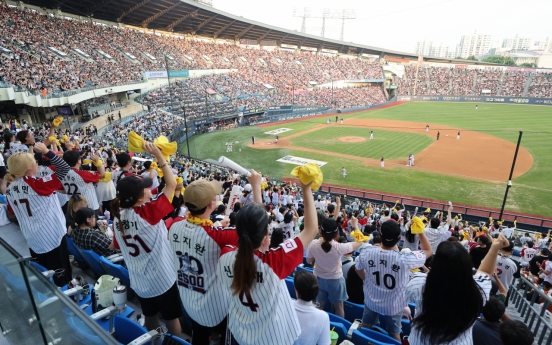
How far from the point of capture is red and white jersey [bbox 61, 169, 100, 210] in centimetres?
511

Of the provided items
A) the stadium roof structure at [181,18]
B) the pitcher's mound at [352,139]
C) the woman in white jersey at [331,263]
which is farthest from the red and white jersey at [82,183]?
the stadium roof structure at [181,18]

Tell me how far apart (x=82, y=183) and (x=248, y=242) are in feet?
15.0

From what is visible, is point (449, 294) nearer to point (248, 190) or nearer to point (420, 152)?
point (248, 190)

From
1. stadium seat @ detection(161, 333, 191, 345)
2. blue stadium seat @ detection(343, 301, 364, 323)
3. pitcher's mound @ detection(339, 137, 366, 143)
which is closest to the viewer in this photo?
stadium seat @ detection(161, 333, 191, 345)

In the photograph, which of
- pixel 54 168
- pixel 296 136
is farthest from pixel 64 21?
pixel 54 168

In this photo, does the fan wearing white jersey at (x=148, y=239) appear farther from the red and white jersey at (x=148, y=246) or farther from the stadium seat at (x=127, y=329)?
the stadium seat at (x=127, y=329)

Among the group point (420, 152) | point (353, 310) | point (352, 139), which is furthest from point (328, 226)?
point (352, 139)

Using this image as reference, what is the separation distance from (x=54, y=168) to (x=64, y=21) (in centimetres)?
4181

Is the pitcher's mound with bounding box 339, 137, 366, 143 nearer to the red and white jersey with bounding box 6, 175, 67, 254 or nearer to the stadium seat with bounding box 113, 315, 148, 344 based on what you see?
the red and white jersey with bounding box 6, 175, 67, 254

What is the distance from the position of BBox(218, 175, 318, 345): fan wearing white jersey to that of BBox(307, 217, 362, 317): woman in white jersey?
1.68 m

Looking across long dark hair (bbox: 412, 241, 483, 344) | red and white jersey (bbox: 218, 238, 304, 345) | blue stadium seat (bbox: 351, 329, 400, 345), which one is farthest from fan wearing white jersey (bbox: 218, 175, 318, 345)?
blue stadium seat (bbox: 351, 329, 400, 345)

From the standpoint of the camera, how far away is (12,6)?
106 ft

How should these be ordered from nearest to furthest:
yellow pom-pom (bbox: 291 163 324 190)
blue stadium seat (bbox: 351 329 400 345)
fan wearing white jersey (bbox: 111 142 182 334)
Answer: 1. yellow pom-pom (bbox: 291 163 324 190)
2. fan wearing white jersey (bbox: 111 142 182 334)
3. blue stadium seat (bbox: 351 329 400 345)

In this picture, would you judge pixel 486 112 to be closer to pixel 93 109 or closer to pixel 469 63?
pixel 469 63
